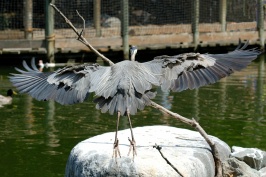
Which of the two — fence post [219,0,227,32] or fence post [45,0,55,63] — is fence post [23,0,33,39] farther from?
fence post [219,0,227,32]

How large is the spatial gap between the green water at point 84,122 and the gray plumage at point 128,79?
69.9 inches

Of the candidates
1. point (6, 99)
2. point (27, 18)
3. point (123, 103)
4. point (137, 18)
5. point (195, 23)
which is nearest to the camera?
point (123, 103)

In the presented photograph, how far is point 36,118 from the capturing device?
38.0 ft

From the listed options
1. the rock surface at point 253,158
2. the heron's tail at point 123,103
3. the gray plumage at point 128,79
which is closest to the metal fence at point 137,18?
the rock surface at point 253,158

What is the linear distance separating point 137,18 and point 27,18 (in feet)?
10.9

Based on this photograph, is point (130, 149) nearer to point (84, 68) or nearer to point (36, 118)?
point (84, 68)

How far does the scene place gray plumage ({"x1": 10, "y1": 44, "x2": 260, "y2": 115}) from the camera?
6.20 metres

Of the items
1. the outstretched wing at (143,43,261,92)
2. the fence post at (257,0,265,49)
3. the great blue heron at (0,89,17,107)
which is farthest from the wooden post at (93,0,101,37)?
the outstretched wing at (143,43,261,92)

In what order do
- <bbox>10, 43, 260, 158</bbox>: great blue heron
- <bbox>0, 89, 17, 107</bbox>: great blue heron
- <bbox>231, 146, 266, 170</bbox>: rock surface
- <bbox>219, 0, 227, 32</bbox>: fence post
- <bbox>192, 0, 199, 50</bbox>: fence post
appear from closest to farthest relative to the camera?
<bbox>10, 43, 260, 158</bbox>: great blue heron, <bbox>231, 146, 266, 170</bbox>: rock surface, <bbox>0, 89, 17, 107</bbox>: great blue heron, <bbox>192, 0, 199, 50</bbox>: fence post, <bbox>219, 0, 227, 32</bbox>: fence post

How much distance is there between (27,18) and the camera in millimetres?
18312

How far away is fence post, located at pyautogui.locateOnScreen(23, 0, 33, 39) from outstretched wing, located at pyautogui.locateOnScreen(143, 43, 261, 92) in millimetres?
11839

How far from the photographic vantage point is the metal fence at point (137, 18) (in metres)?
18.8

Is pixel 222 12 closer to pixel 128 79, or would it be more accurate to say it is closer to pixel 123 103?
pixel 128 79

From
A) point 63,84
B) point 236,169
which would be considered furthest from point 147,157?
point 236,169
